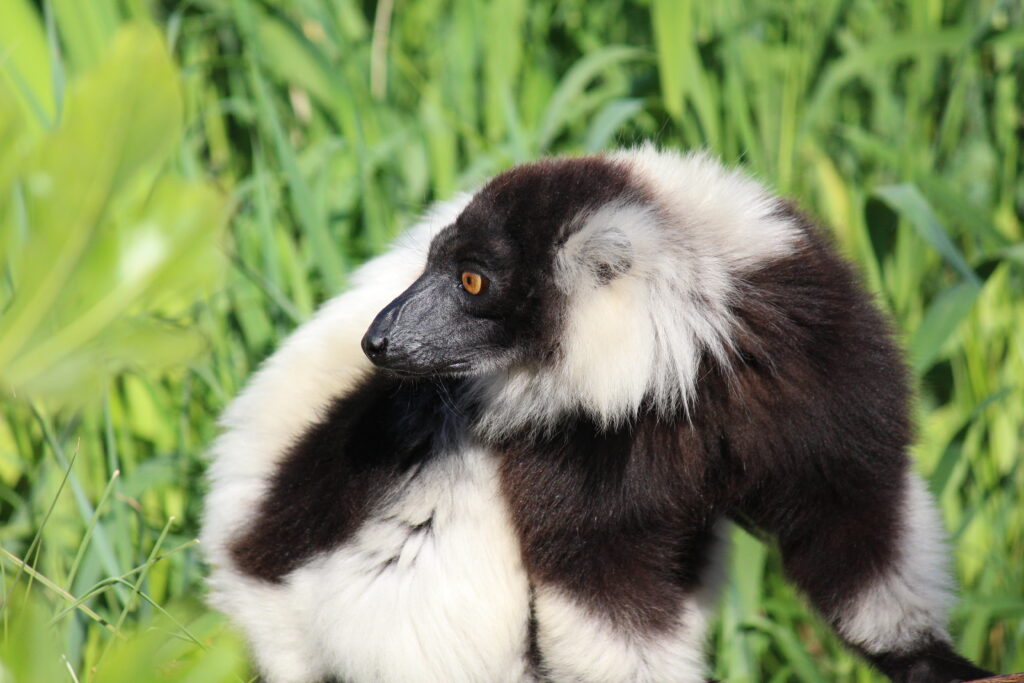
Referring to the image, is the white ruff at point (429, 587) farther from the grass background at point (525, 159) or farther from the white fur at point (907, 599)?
the white fur at point (907, 599)

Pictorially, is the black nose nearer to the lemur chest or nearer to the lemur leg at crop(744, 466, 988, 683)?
the lemur chest

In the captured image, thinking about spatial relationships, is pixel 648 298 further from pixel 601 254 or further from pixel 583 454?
pixel 583 454

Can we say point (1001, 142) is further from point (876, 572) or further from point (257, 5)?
point (257, 5)

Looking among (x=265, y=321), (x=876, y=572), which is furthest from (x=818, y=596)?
(x=265, y=321)

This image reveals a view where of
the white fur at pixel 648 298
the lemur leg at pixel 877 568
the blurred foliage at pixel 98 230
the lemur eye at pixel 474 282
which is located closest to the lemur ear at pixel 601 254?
the white fur at pixel 648 298

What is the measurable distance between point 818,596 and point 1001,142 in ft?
7.58

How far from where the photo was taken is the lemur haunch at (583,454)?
6.59ft

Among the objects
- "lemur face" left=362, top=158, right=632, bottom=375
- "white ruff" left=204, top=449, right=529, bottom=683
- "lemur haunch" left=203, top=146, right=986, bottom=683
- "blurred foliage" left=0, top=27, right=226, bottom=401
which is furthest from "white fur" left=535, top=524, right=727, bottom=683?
"blurred foliage" left=0, top=27, right=226, bottom=401

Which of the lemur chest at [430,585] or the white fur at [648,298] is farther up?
the white fur at [648,298]

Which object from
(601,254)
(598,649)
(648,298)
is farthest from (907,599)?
(601,254)

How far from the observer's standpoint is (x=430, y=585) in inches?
85.9

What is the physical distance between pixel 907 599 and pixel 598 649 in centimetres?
65

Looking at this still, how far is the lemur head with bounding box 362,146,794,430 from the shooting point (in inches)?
78.2

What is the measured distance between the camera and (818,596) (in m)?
2.18
